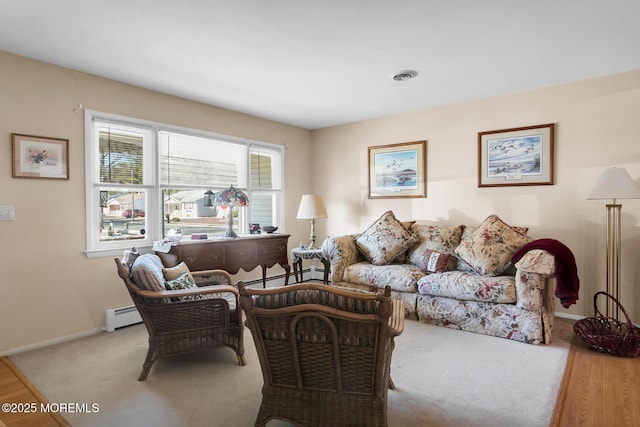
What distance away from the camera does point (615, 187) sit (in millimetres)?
3068

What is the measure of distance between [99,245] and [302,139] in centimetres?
330

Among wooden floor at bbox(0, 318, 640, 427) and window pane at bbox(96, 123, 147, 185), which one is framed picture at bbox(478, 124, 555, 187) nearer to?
wooden floor at bbox(0, 318, 640, 427)

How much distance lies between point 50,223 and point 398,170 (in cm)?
397

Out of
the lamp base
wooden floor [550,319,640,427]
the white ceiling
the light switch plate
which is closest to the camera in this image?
wooden floor [550,319,640,427]

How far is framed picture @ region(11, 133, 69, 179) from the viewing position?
9.84ft

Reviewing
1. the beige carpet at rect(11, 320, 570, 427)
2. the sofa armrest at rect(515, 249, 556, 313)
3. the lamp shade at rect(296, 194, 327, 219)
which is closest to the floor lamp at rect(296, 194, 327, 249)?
the lamp shade at rect(296, 194, 327, 219)

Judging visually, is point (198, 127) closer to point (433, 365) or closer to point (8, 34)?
point (8, 34)

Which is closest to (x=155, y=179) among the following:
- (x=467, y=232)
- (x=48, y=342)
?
(x=48, y=342)

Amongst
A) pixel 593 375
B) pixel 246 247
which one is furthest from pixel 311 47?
pixel 593 375

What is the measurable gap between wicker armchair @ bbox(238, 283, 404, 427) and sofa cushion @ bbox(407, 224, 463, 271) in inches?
96.8

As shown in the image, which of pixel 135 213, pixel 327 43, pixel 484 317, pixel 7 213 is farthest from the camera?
pixel 135 213

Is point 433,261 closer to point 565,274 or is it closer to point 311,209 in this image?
point 565,274

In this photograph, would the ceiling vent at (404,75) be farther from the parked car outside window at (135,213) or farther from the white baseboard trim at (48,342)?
the white baseboard trim at (48,342)

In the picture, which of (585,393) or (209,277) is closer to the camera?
(585,393)
